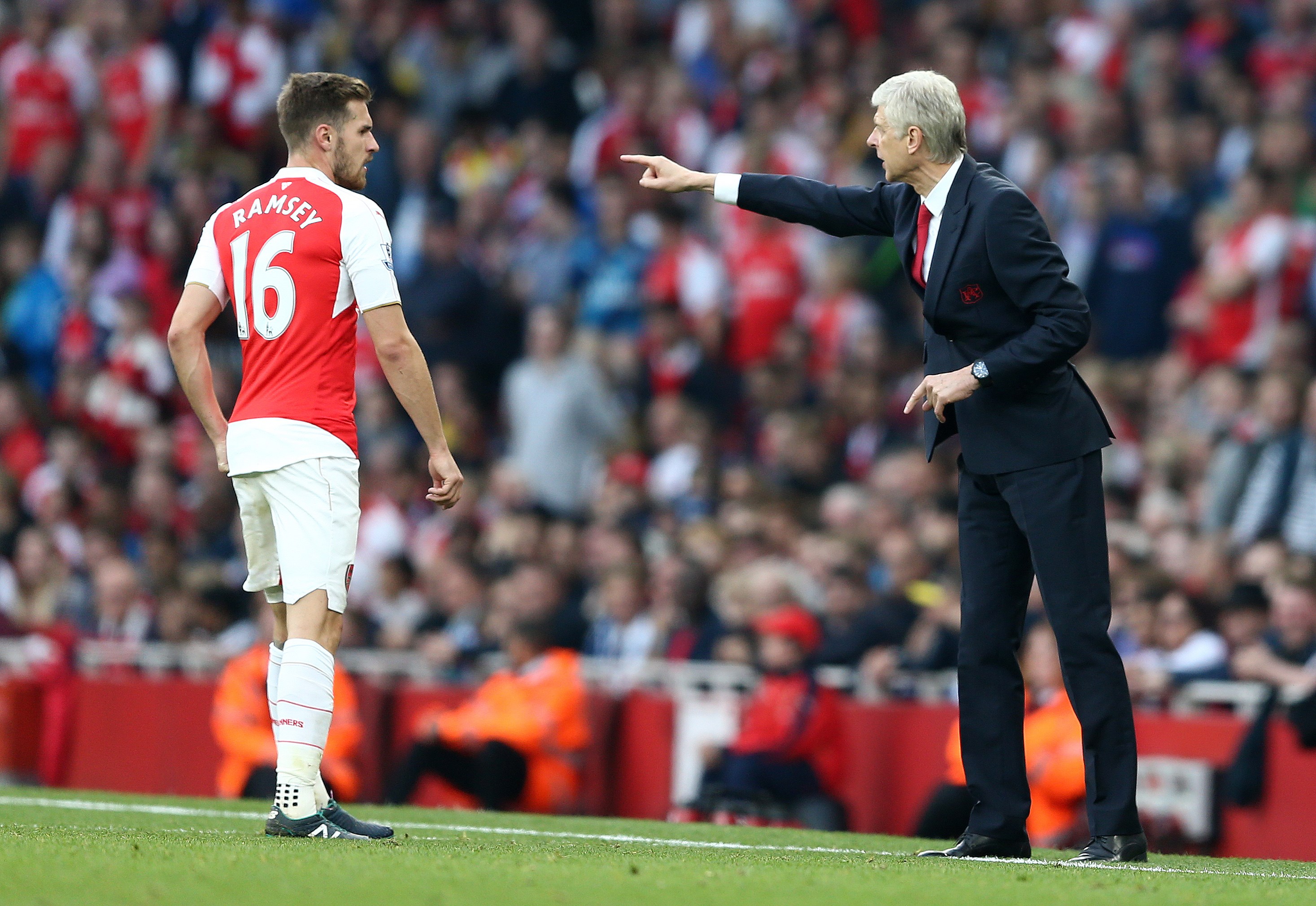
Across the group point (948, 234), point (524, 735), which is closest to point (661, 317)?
point (524, 735)

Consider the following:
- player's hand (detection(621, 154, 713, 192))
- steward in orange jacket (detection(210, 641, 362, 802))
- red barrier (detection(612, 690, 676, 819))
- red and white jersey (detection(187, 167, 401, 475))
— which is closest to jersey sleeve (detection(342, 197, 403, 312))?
red and white jersey (detection(187, 167, 401, 475))

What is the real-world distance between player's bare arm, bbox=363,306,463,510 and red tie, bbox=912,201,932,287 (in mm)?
1566

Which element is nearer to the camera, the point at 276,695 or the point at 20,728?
the point at 276,695

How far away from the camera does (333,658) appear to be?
20.1 ft

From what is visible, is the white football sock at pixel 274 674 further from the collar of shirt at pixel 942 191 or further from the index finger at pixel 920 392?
the collar of shirt at pixel 942 191

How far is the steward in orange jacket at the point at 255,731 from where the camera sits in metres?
11.3

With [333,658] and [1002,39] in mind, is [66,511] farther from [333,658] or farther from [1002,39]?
[333,658]

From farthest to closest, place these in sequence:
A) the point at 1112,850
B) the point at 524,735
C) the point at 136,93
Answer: the point at 136,93 < the point at 524,735 < the point at 1112,850

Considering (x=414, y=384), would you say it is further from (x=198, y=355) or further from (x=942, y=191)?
(x=942, y=191)

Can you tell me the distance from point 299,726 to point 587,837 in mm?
1403

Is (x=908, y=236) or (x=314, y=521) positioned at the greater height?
(x=908, y=236)

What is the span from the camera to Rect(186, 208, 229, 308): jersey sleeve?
6363mm

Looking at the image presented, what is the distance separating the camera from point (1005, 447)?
6.18m

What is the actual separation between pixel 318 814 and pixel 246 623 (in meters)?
7.32
